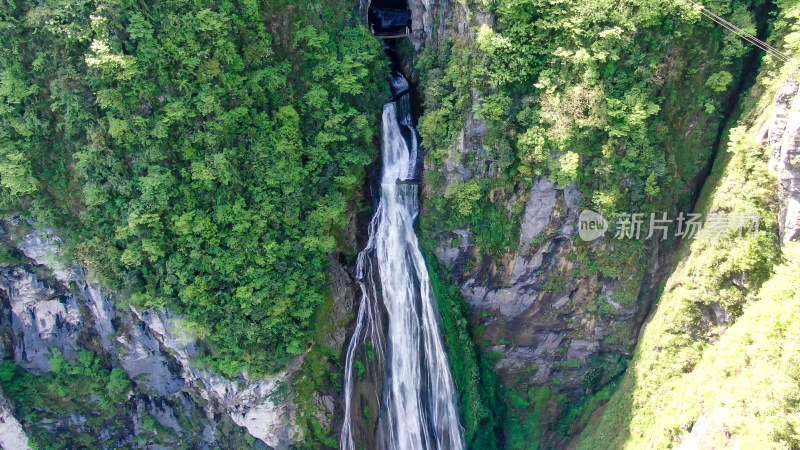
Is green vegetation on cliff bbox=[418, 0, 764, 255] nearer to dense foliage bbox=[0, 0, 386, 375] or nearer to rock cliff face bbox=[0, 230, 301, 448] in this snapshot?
dense foliage bbox=[0, 0, 386, 375]

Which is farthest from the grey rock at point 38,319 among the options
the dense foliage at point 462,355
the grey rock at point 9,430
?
the dense foliage at point 462,355

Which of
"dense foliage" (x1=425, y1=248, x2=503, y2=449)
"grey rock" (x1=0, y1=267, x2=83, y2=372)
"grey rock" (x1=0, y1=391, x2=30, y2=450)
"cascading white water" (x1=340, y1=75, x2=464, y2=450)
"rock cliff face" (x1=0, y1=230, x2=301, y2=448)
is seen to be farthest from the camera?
"dense foliage" (x1=425, y1=248, x2=503, y2=449)

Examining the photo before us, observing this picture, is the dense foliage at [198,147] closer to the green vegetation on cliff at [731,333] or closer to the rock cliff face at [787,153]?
the green vegetation on cliff at [731,333]

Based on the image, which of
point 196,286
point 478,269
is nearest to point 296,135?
point 196,286

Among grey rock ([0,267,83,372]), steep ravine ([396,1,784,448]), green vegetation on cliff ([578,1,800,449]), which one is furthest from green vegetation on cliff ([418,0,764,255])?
grey rock ([0,267,83,372])

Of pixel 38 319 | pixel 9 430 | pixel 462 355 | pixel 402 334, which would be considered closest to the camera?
pixel 38 319

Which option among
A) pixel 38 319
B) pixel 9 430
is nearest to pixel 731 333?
pixel 38 319

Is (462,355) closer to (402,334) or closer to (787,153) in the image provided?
(402,334)
